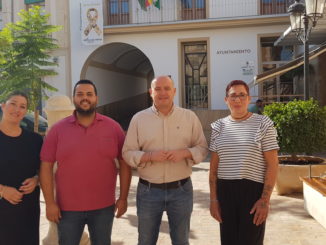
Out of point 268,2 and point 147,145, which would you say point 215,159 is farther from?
point 268,2

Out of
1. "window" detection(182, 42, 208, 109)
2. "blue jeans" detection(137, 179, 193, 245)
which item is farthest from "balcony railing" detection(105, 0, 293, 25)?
"blue jeans" detection(137, 179, 193, 245)

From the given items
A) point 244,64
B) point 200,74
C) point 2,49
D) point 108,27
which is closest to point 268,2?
point 244,64

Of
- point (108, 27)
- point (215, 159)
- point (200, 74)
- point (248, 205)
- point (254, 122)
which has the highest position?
point (108, 27)

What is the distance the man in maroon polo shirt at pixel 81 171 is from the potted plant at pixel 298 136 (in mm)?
4244

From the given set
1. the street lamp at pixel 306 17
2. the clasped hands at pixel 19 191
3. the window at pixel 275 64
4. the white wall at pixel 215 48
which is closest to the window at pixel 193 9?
the white wall at pixel 215 48

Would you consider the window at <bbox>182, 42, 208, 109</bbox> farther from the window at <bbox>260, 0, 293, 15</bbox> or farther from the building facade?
the window at <bbox>260, 0, 293, 15</bbox>

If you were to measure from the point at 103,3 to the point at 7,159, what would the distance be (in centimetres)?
1500

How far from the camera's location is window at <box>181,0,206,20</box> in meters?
16.3

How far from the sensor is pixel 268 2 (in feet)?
51.2

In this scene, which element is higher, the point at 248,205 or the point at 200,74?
the point at 200,74

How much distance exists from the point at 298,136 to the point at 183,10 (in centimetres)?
1103

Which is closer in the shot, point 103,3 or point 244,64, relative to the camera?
point 244,64

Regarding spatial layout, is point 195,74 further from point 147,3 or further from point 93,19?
point 93,19

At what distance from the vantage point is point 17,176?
3.05 meters
